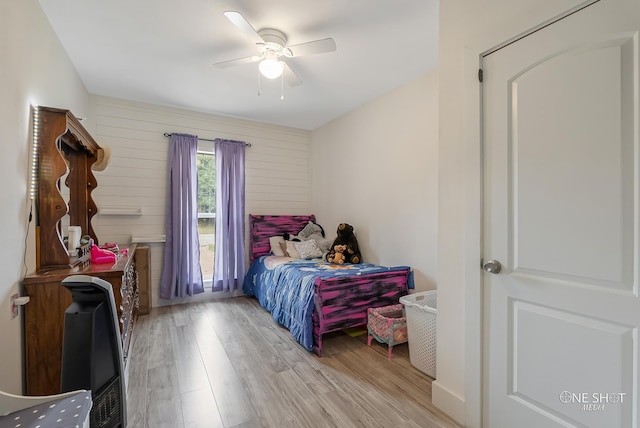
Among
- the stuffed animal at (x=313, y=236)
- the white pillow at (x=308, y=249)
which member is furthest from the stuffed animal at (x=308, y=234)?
the white pillow at (x=308, y=249)

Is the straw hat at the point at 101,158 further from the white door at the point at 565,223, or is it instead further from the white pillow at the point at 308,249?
the white door at the point at 565,223

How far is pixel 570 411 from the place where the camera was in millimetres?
1249

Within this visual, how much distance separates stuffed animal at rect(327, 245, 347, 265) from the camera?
351 centimetres

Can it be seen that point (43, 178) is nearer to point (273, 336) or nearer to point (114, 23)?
point (114, 23)

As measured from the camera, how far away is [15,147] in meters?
1.54

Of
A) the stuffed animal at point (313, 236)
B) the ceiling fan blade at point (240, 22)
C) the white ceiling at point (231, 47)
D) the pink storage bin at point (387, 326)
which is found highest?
the white ceiling at point (231, 47)

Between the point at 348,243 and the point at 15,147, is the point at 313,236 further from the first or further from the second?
the point at 15,147

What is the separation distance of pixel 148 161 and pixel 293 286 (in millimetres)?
2578

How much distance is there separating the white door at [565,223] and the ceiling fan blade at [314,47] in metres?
1.06

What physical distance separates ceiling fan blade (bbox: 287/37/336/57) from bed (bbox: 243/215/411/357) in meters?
1.87

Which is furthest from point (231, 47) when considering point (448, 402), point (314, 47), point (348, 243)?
point (448, 402)

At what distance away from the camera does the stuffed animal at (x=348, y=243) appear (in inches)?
142

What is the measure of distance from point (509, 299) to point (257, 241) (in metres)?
3.41

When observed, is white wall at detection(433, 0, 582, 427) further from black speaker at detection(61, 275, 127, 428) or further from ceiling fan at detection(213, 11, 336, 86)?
black speaker at detection(61, 275, 127, 428)
